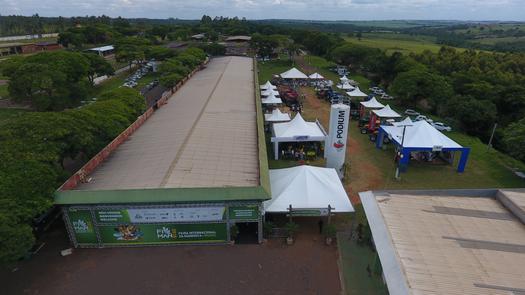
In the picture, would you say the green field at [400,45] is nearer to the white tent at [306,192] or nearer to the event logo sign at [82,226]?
the white tent at [306,192]

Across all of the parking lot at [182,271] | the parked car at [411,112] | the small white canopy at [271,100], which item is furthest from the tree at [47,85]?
the parked car at [411,112]

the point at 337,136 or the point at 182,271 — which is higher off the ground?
the point at 337,136

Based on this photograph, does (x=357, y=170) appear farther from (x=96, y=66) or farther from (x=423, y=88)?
(x=96, y=66)

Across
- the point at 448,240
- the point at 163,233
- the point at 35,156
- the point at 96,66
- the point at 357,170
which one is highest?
the point at 35,156

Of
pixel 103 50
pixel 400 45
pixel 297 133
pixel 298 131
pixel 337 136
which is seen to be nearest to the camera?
pixel 337 136

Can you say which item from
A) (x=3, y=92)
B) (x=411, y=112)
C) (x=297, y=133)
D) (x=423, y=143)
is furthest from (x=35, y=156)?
(x=3, y=92)

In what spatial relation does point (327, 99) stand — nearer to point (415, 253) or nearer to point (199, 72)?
point (199, 72)

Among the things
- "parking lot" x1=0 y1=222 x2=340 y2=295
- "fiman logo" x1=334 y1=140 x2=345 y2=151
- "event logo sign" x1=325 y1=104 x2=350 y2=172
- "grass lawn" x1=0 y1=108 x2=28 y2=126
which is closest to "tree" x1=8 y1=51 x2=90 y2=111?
"grass lawn" x1=0 y1=108 x2=28 y2=126

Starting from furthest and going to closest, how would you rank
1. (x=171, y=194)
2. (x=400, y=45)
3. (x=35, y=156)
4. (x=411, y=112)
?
1. (x=400, y=45)
2. (x=411, y=112)
3. (x=35, y=156)
4. (x=171, y=194)
